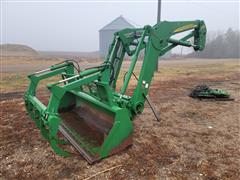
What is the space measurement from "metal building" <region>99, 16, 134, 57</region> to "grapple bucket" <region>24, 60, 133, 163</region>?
46.3 meters

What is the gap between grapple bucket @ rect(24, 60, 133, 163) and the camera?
3027 millimetres

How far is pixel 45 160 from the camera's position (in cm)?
348

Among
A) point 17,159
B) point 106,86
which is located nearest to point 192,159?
point 106,86

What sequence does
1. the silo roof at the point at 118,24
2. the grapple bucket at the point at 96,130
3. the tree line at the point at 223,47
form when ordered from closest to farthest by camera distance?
the grapple bucket at the point at 96,130
the silo roof at the point at 118,24
the tree line at the point at 223,47

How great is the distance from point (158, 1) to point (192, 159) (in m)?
13.4

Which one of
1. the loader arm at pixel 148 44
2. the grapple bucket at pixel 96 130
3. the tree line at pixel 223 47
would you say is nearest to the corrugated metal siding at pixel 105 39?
the tree line at pixel 223 47

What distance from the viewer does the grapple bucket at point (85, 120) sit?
3.03m

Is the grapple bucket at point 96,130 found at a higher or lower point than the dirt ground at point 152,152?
higher

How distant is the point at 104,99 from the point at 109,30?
165 feet

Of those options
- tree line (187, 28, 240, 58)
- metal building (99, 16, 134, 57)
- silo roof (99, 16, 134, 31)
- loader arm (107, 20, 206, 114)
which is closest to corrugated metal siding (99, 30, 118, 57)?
metal building (99, 16, 134, 57)

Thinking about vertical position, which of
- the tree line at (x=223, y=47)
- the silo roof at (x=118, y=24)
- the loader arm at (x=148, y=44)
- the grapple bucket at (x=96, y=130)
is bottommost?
the grapple bucket at (x=96, y=130)

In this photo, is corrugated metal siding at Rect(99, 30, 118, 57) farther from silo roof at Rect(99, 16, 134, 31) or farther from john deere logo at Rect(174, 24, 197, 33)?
john deere logo at Rect(174, 24, 197, 33)

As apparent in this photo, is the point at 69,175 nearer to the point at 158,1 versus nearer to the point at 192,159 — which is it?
the point at 192,159

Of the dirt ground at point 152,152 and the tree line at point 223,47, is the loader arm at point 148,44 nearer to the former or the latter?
the dirt ground at point 152,152
